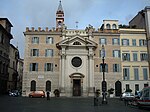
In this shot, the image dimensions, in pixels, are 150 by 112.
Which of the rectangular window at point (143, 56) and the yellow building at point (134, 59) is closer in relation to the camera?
the yellow building at point (134, 59)

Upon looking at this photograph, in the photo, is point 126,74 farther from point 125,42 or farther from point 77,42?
point 77,42

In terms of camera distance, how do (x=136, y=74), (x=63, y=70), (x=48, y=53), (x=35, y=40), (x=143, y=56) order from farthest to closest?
(x=143, y=56)
(x=35, y=40)
(x=136, y=74)
(x=48, y=53)
(x=63, y=70)

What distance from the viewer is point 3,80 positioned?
51.5 meters

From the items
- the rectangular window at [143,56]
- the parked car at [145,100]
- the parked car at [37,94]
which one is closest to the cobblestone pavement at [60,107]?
the parked car at [145,100]

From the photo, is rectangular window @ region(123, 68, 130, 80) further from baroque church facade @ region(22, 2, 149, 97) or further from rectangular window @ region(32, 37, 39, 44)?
rectangular window @ region(32, 37, 39, 44)

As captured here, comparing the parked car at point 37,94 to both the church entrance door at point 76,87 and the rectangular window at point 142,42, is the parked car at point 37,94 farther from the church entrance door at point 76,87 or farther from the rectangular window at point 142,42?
the rectangular window at point 142,42

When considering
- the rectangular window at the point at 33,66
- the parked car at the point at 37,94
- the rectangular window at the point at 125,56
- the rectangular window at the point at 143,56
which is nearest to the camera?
the parked car at the point at 37,94

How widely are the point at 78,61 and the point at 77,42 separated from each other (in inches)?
167

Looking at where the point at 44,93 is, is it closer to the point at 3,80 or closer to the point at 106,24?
the point at 3,80

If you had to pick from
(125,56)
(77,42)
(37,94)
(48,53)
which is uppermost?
(77,42)

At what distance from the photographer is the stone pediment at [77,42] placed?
145 ft

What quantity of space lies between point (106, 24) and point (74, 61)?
41.9 feet

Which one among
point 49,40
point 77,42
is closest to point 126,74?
point 77,42

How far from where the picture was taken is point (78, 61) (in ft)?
148
